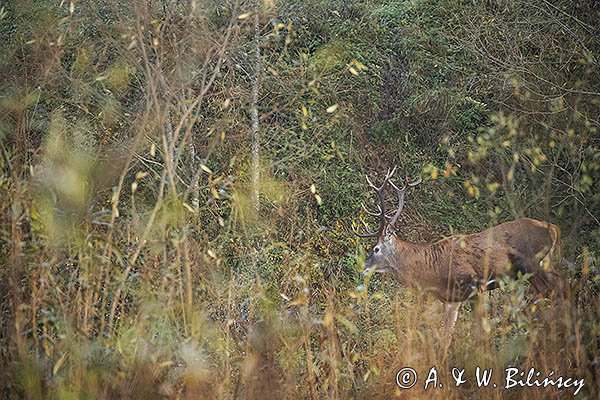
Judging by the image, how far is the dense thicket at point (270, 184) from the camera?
3354 millimetres

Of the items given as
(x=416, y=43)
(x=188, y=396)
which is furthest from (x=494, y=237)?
(x=416, y=43)

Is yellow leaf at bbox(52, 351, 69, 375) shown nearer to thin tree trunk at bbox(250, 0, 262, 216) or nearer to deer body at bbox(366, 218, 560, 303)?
deer body at bbox(366, 218, 560, 303)

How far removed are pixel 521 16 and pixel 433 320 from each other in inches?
295

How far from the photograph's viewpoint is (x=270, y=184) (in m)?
10.6

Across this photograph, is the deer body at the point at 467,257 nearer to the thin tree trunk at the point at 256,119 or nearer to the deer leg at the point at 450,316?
the deer leg at the point at 450,316

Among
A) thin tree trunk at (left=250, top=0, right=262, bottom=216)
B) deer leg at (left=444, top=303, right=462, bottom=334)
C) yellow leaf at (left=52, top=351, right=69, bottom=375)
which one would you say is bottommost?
thin tree trunk at (left=250, top=0, right=262, bottom=216)

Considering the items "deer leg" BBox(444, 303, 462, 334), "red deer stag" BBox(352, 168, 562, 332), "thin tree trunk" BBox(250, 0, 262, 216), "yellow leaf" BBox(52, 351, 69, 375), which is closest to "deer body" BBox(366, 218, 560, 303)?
"red deer stag" BBox(352, 168, 562, 332)

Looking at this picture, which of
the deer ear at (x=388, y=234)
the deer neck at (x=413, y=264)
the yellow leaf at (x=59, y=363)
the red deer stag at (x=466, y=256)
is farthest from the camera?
the deer ear at (x=388, y=234)

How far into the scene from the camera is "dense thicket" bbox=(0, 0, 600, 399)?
335cm

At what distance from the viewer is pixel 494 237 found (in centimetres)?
697

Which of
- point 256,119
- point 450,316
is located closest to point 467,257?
point 450,316

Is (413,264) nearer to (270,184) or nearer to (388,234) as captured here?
(388,234)

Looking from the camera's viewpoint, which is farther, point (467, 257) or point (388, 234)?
point (388, 234)

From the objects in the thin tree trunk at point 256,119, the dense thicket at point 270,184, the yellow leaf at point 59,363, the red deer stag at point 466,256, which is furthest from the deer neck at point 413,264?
the yellow leaf at point 59,363
